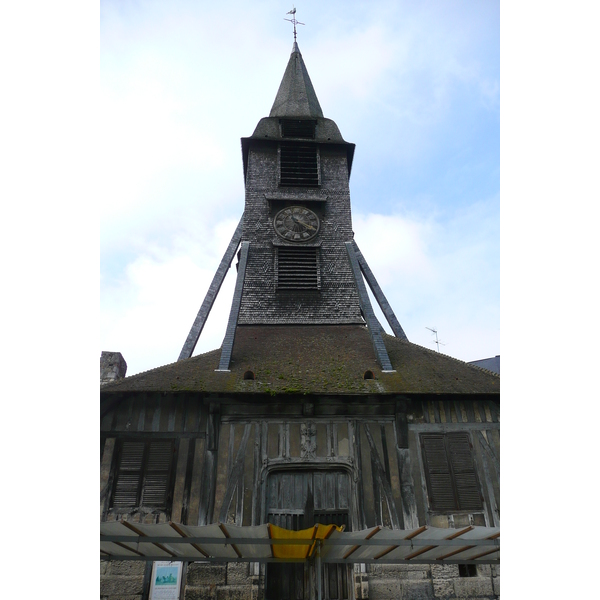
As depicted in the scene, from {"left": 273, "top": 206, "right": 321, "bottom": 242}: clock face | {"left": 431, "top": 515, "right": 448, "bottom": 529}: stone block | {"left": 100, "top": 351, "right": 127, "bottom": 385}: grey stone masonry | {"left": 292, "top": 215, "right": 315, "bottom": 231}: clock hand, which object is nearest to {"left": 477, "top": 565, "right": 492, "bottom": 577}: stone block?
{"left": 431, "top": 515, "right": 448, "bottom": 529}: stone block

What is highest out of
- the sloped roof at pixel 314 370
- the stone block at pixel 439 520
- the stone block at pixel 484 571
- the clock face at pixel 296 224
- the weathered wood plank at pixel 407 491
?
the clock face at pixel 296 224

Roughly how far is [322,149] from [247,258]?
4624 millimetres

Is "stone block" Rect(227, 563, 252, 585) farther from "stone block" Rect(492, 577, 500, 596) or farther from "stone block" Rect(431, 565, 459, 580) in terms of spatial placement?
"stone block" Rect(492, 577, 500, 596)

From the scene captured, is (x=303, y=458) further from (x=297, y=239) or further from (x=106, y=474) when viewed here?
(x=297, y=239)

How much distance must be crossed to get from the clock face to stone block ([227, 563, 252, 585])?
779cm

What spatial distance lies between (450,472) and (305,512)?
2.47 m

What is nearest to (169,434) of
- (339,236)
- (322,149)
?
(339,236)

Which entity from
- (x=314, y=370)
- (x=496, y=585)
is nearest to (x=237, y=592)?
(x=314, y=370)

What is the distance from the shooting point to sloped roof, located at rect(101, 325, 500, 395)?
26.0ft

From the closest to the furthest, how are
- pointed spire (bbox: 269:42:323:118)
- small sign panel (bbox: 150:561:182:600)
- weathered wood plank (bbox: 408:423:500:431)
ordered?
small sign panel (bbox: 150:561:182:600), weathered wood plank (bbox: 408:423:500:431), pointed spire (bbox: 269:42:323:118)

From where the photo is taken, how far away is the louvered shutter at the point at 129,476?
7.40 m

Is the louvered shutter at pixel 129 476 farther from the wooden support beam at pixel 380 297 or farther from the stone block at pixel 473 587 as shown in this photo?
the wooden support beam at pixel 380 297

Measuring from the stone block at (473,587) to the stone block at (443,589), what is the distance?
0.08 meters

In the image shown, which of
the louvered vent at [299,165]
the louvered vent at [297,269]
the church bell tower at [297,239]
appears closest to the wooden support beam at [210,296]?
the church bell tower at [297,239]
